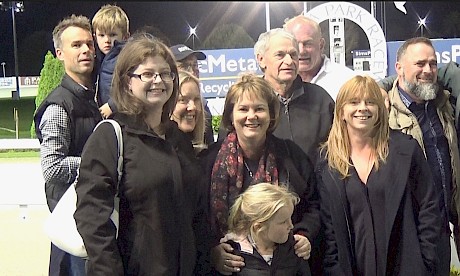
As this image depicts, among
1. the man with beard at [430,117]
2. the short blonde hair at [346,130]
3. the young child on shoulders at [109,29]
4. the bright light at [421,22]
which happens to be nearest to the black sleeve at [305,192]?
the short blonde hair at [346,130]

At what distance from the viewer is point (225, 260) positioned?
2.26 meters

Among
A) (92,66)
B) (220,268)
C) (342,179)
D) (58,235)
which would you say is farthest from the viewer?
(92,66)

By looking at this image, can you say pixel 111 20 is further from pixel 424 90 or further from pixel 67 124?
pixel 424 90

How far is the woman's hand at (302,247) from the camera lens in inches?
90.8

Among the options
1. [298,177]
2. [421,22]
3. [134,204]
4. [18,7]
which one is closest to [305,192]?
[298,177]

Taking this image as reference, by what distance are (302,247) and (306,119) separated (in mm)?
647

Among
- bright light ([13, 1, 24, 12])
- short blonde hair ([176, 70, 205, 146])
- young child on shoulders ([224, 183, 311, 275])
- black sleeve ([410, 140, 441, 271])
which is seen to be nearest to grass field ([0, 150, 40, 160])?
bright light ([13, 1, 24, 12])

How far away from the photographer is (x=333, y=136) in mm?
2553

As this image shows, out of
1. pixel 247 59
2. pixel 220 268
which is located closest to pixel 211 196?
pixel 220 268

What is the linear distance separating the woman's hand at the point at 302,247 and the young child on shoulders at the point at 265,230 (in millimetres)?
32

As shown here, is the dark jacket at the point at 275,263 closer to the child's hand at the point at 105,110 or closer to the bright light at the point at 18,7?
the child's hand at the point at 105,110

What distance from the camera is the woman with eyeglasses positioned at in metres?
1.90

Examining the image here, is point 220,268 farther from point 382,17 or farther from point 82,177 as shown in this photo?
point 382,17

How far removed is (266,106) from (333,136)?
15.5 inches
